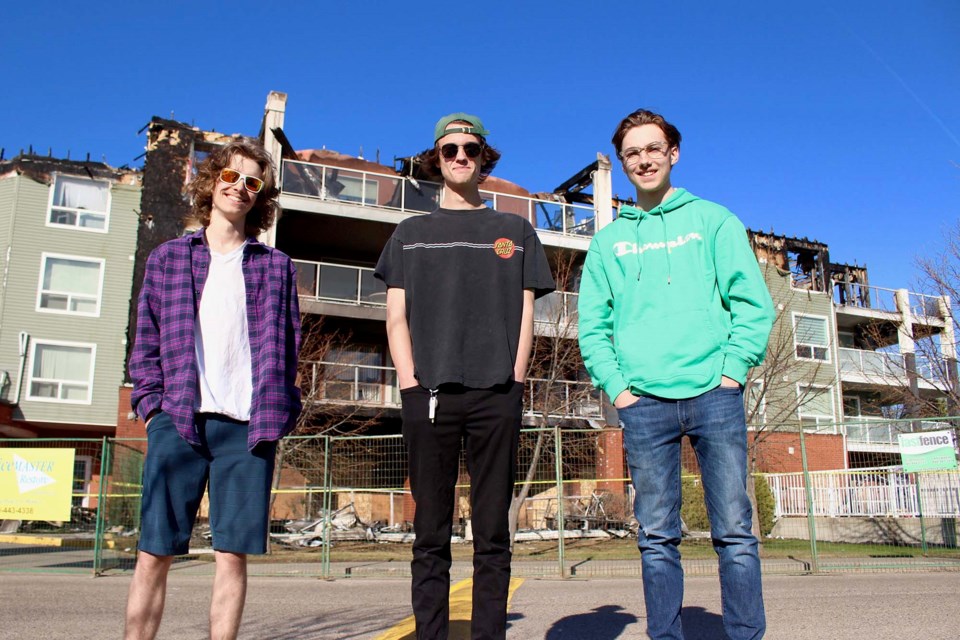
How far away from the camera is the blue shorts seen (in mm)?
2938

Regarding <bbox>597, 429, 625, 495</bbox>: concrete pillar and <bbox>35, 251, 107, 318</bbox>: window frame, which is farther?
<bbox>35, 251, 107, 318</bbox>: window frame

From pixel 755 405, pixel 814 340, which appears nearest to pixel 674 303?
Answer: pixel 755 405

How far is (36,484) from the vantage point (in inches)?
375

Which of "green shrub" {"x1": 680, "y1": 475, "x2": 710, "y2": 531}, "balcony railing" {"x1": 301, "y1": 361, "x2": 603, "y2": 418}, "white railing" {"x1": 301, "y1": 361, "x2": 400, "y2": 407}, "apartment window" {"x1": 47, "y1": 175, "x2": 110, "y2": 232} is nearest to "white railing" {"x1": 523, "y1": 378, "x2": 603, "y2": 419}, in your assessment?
"balcony railing" {"x1": 301, "y1": 361, "x2": 603, "y2": 418}

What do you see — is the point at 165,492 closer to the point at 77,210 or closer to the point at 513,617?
the point at 513,617

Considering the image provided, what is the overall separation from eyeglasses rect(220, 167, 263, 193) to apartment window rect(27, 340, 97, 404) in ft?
83.5

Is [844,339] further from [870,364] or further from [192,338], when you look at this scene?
[192,338]

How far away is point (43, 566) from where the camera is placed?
33.0ft

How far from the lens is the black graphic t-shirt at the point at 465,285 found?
3.23 meters

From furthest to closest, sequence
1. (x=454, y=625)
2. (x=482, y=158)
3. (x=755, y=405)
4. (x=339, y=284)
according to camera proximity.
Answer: (x=339, y=284), (x=755, y=405), (x=454, y=625), (x=482, y=158)

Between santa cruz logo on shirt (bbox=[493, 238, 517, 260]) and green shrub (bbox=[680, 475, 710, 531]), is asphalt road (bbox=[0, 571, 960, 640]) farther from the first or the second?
green shrub (bbox=[680, 475, 710, 531])

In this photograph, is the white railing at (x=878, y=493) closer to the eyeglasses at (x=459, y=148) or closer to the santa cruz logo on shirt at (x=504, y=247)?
the santa cruz logo on shirt at (x=504, y=247)

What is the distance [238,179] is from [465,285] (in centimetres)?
108

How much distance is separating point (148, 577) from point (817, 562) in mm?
9185
